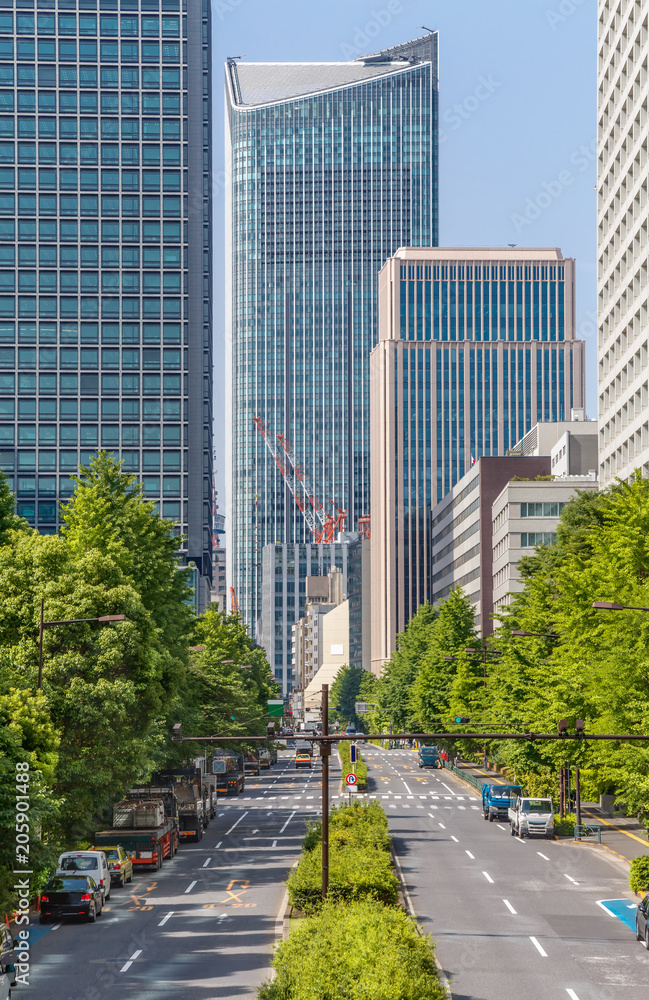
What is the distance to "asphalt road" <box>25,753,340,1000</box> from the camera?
3225 cm

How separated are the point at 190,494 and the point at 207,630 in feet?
223

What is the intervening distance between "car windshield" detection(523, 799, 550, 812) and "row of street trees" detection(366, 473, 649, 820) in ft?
7.22

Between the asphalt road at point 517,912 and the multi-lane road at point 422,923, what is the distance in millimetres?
63

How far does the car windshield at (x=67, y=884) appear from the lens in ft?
141

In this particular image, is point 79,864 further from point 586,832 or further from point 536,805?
point 586,832

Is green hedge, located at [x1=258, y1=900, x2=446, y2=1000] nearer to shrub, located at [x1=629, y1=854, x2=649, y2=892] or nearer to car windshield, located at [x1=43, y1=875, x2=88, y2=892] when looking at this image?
car windshield, located at [x1=43, y1=875, x2=88, y2=892]

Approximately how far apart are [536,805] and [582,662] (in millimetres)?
11534

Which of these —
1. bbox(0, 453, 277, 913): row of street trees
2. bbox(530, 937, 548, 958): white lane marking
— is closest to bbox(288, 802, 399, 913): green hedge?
bbox(530, 937, 548, 958): white lane marking

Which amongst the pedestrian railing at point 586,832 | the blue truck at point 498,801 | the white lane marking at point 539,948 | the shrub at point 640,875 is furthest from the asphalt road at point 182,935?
the blue truck at point 498,801

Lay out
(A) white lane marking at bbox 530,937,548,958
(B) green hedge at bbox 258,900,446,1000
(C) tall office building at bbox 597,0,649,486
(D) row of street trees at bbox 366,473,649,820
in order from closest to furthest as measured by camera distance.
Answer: (B) green hedge at bbox 258,900,446,1000, (A) white lane marking at bbox 530,937,548,958, (D) row of street trees at bbox 366,473,649,820, (C) tall office building at bbox 597,0,649,486

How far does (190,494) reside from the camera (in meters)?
187

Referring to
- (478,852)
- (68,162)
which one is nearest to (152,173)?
(68,162)

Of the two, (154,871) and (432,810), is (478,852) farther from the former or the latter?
(432,810)

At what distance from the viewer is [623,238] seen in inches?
3925
